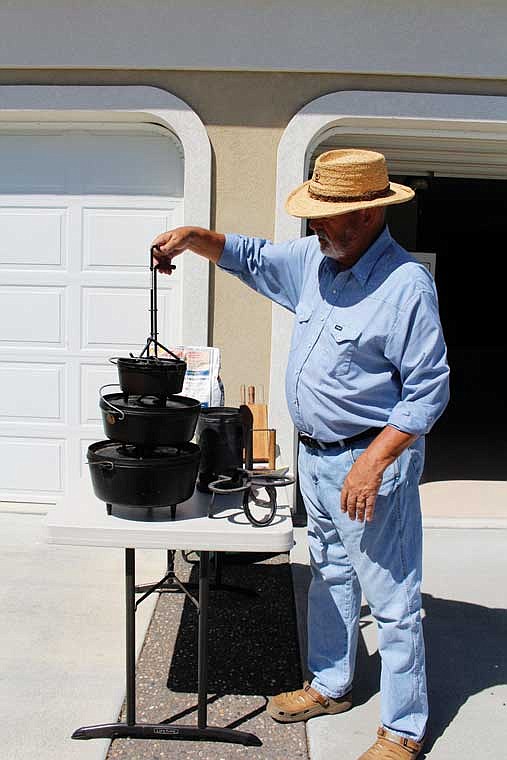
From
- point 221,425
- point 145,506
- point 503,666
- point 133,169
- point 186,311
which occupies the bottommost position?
point 503,666

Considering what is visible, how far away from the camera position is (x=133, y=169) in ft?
17.1

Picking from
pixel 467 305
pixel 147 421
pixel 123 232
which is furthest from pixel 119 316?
pixel 467 305

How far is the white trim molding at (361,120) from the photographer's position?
486cm

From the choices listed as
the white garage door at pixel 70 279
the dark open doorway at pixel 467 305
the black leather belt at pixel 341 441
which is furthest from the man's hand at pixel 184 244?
the dark open doorway at pixel 467 305

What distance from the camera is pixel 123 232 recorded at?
205 inches

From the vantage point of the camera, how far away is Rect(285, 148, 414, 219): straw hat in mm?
2479

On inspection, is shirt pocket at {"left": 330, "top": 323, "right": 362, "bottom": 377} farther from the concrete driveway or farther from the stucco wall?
the stucco wall

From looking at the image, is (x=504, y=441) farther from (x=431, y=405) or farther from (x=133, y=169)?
(x=431, y=405)

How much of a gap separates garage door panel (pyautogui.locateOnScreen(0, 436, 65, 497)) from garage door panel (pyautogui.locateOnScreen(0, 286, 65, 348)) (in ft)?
2.28

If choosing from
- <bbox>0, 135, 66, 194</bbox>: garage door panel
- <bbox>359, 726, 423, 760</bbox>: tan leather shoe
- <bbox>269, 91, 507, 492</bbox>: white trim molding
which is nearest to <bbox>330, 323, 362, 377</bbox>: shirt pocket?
<bbox>359, 726, 423, 760</bbox>: tan leather shoe

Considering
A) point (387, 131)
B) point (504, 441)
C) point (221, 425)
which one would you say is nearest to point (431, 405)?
point (221, 425)

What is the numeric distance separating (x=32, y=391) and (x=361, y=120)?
2.87 meters

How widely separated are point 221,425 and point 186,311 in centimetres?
221

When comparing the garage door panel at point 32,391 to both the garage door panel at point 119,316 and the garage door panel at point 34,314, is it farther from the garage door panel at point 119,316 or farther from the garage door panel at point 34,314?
the garage door panel at point 119,316
